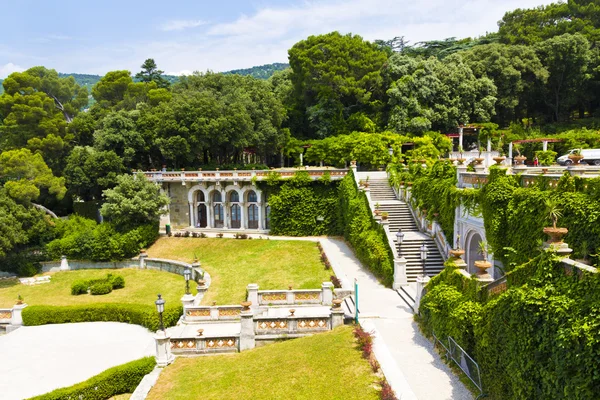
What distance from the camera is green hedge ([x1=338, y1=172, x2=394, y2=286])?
2089 centimetres

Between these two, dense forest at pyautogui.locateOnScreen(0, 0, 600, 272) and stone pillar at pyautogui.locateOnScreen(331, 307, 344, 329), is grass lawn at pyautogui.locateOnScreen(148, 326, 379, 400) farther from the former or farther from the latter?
dense forest at pyautogui.locateOnScreen(0, 0, 600, 272)

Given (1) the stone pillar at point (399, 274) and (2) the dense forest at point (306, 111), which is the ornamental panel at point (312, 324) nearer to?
Answer: (1) the stone pillar at point (399, 274)

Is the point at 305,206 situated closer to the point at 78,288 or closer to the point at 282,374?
Result: the point at 78,288

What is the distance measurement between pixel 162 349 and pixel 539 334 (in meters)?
12.4

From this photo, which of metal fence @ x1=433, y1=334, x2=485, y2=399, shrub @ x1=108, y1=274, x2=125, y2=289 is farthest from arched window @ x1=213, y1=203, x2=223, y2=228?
metal fence @ x1=433, y1=334, x2=485, y2=399

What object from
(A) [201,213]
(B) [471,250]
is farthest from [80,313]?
(B) [471,250]

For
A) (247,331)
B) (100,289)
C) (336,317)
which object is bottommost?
(100,289)

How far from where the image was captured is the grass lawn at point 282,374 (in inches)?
463

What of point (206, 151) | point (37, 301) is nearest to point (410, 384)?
point (37, 301)

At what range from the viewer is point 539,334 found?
26.5 ft

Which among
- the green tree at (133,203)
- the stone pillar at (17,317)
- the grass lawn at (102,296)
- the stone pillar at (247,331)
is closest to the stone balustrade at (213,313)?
the stone pillar at (247,331)

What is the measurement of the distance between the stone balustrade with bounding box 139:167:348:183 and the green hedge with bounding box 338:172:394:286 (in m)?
1.79

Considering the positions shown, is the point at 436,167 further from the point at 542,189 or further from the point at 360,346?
the point at 360,346

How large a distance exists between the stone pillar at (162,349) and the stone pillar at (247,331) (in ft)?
9.04
